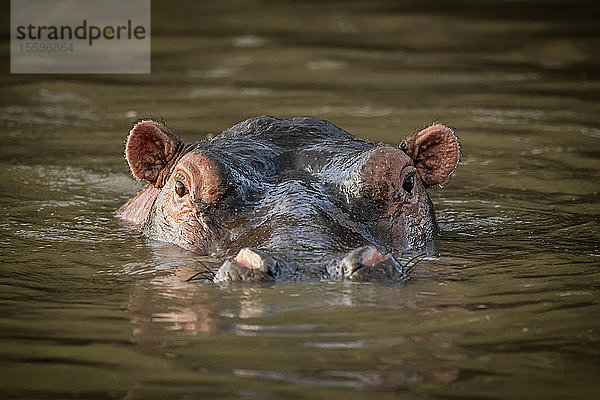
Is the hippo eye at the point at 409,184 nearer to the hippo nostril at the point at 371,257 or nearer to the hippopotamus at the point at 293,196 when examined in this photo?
the hippopotamus at the point at 293,196

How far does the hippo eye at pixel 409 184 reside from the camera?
297 inches

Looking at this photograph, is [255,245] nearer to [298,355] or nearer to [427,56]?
[298,355]

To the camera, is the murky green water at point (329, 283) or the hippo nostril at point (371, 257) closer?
the murky green water at point (329, 283)

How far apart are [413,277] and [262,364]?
5.43 ft

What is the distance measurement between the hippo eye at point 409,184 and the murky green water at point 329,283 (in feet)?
1.78

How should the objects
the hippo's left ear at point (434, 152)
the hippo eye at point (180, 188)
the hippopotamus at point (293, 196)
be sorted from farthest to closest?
the hippo's left ear at point (434, 152) → the hippo eye at point (180, 188) → the hippopotamus at point (293, 196)

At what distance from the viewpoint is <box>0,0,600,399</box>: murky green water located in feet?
16.8

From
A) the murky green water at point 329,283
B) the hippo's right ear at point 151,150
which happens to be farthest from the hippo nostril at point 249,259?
the hippo's right ear at point 151,150

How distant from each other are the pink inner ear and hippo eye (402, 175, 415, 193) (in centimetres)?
56

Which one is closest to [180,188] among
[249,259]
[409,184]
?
[409,184]

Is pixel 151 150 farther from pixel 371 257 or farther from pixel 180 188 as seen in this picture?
pixel 371 257

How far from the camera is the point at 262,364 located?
5141 millimetres

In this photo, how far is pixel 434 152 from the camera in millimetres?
8172

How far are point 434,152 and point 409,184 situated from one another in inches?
27.1
